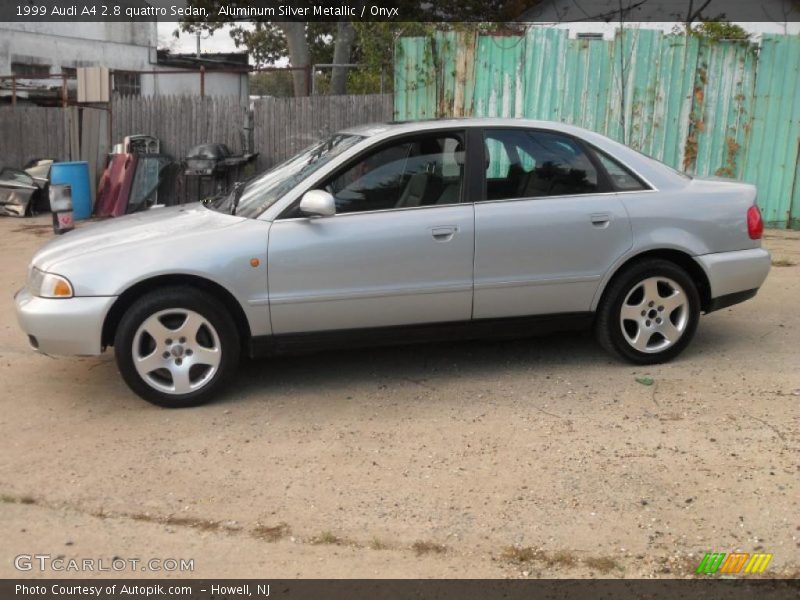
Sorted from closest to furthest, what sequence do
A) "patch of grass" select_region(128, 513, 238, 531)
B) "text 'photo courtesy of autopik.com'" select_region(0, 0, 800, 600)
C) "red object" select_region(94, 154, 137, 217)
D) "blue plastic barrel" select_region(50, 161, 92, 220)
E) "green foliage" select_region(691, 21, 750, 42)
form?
"text 'photo courtesy of autopik.com'" select_region(0, 0, 800, 600) → "patch of grass" select_region(128, 513, 238, 531) → "green foliage" select_region(691, 21, 750, 42) → "blue plastic barrel" select_region(50, 161, 92, 220) → "red object" select_region(94, 154, 137, 217)

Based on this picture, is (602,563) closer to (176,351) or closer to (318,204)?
(318,204)

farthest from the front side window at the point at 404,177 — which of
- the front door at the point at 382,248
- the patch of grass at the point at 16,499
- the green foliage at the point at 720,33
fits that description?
the green foliage at the point at 720,33

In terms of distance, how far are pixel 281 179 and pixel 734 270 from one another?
3010 millimetres

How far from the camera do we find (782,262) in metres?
8.68

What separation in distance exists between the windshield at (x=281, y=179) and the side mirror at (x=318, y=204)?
0.93 ft

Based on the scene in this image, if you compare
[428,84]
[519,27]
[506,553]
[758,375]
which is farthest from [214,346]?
[519,27]

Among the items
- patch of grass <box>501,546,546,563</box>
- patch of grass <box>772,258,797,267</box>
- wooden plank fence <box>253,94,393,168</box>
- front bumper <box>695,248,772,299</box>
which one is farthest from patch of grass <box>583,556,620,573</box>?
wooden plank fence <box>253,94,393,168</box>

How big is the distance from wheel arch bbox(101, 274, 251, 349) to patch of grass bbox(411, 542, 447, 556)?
194 cm

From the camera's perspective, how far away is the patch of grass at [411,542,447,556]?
3.48m

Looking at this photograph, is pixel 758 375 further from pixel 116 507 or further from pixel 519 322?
pixel 116 507

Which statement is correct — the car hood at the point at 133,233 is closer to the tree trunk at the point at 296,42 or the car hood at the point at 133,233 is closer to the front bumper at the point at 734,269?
the front bumper at the point at 734,269

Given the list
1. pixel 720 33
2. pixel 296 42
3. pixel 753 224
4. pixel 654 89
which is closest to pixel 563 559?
pixel 753 224

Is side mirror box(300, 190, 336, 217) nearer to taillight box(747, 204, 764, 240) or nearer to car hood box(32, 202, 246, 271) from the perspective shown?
car hood box(32, 202, 246, 271)

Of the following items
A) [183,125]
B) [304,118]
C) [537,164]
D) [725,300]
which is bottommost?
[725,300]
